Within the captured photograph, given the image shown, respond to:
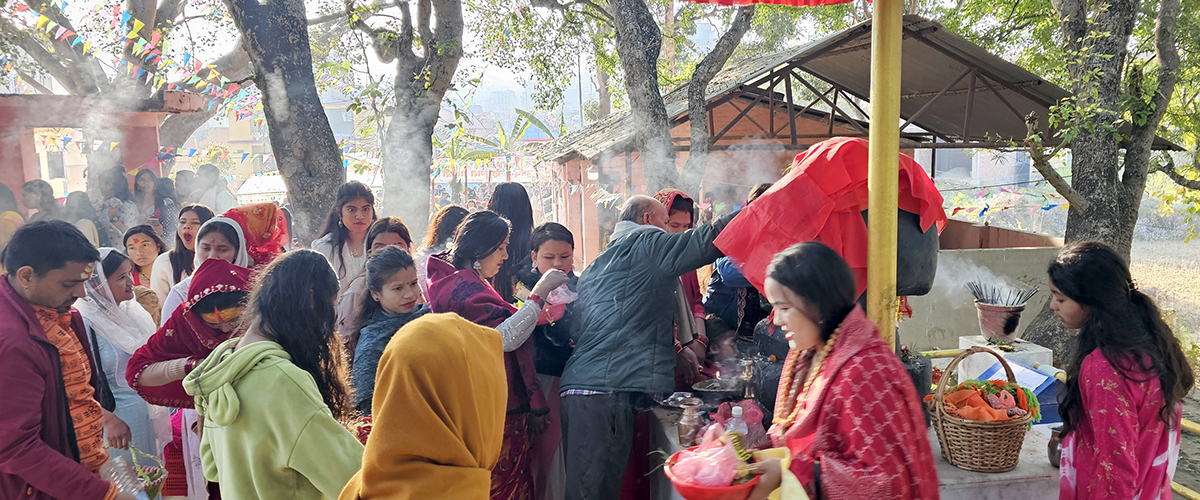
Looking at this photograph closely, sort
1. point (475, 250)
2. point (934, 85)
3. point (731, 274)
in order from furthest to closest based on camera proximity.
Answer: point (934, 85) → point (731, 274) → point (475, 250)

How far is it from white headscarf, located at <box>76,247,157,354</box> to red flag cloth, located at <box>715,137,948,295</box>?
3005 millimetres

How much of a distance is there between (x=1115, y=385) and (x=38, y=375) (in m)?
3.56

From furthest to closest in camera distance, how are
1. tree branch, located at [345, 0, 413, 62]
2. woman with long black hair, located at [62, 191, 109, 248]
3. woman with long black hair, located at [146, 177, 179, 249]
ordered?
1. woman with long black hair, located at [146, 177, 179, 249]
2. woman with long black hair, located at [62, 191, 109, 248]
3. tree branch, located at [345, 0, 413, 62]

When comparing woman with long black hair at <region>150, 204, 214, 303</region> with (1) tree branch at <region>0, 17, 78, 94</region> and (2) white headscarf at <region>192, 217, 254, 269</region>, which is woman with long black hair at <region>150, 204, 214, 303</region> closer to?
(2) white headscarf at <region>192, 217, 254, 269</region>

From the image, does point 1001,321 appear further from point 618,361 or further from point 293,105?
point 293,105

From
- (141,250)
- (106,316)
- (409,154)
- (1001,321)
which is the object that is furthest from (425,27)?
(1001,321)

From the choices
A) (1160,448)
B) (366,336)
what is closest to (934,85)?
(1160,448)

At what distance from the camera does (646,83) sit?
7.83m

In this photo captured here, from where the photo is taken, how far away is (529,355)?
3.60m

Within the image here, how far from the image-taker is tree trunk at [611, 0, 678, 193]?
7770mm

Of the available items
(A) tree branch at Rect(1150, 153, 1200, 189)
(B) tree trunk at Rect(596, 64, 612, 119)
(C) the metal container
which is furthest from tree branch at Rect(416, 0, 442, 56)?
(B) tree trunk at Rect(596, 64, 612, 119)

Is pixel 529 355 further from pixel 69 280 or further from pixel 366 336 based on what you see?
pixel 69 280

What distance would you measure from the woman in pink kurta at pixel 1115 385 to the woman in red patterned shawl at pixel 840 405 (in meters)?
0.95

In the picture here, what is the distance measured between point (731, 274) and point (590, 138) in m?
10.1
